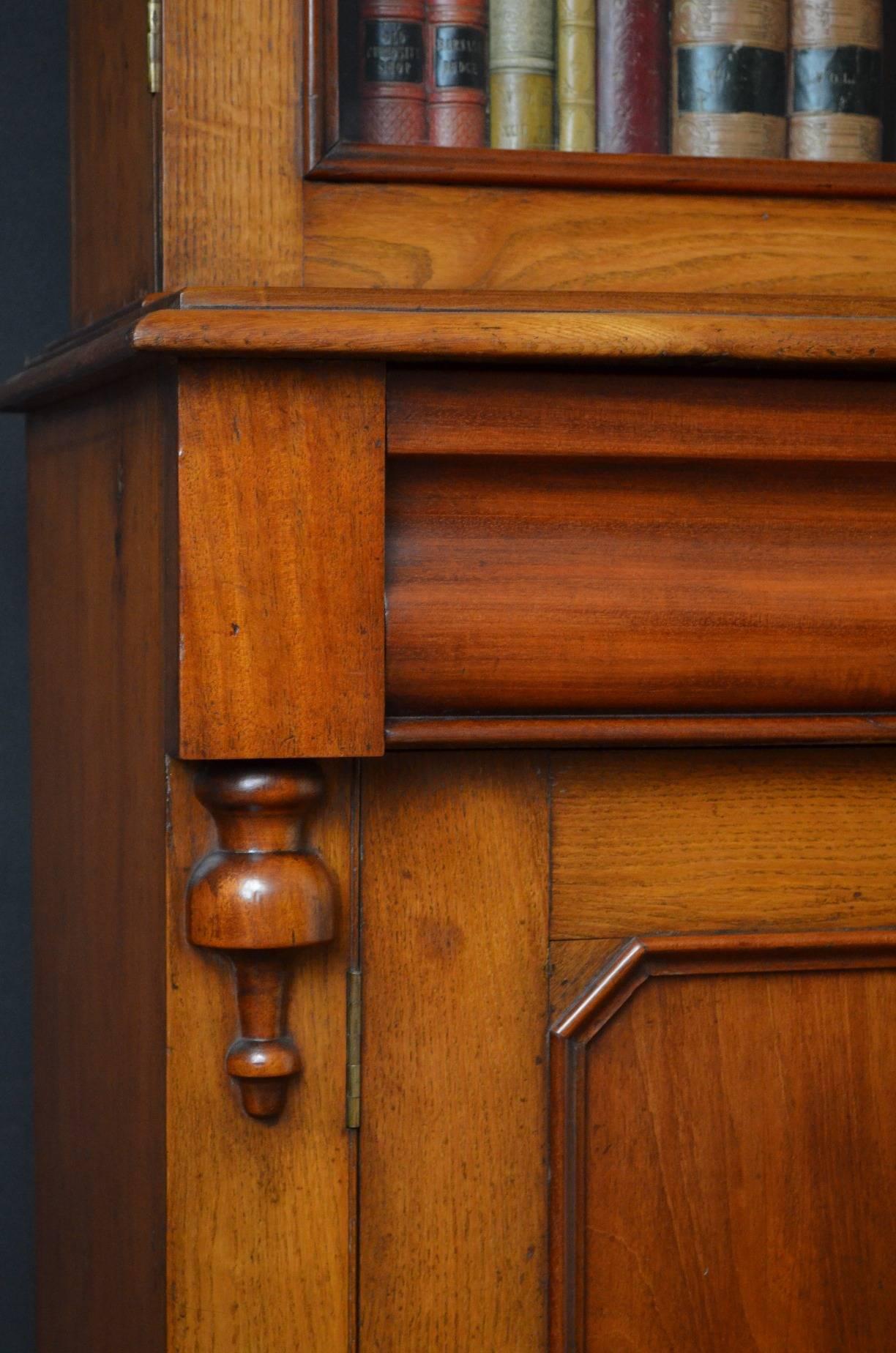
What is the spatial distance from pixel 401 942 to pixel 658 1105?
0.15 m

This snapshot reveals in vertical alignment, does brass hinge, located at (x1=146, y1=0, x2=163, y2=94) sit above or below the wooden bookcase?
above

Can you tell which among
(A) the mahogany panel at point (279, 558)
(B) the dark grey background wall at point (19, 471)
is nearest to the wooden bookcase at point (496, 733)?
(A) the mahogany panel at point (279, 558)

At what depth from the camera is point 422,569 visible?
0.70m

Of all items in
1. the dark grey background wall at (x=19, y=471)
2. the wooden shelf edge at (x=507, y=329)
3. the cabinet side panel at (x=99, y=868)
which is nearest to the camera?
the wooden shelf edge at (x=507, y=329)

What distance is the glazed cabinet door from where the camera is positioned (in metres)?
0.73

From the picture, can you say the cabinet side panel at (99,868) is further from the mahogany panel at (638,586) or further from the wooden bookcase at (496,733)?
the mahogany panel at (638,586)

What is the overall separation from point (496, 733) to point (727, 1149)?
0.79 ft

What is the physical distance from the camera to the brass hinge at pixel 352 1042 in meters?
0.72

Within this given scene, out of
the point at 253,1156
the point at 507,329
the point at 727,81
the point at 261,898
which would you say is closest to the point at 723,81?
→ the point at 727,81

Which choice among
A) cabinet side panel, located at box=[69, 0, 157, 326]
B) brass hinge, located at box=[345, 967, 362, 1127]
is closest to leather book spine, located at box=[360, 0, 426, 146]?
cabinet side panel, located at box=[69, 0, 157, 326]

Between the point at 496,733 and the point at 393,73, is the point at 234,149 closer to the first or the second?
the point at 393,73

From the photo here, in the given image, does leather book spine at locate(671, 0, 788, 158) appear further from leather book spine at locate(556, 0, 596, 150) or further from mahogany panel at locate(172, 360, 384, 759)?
mahogany panel at locate(172, 360, 384, 759)

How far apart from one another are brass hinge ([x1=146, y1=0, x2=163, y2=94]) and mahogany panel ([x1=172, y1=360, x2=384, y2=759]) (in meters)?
0.17

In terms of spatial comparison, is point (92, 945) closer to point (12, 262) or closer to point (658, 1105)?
point (658, 1105)
